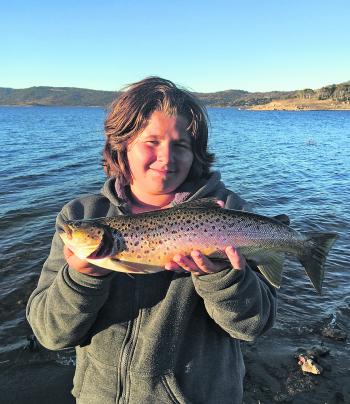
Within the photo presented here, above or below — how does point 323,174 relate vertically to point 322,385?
below

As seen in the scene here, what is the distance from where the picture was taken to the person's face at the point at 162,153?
322cm

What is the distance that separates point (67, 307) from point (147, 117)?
1585 mm

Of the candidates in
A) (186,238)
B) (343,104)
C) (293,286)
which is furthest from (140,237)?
(343,104)

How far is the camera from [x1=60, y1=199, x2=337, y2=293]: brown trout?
121 inches

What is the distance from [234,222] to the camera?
128 inches

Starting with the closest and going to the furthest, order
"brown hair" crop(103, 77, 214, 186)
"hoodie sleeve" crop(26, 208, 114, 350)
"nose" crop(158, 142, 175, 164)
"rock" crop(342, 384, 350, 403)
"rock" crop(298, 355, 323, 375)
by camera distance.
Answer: "hoodie sleeve" crop(26, 208, 114, 350) < "nose" crop(158, 142, 175, 164) < "brown hair" crop(103, 77, 214, 186) < "rock" crop(342, 384, 350, 403) < "rock" crop(298, 355, 323, 375)

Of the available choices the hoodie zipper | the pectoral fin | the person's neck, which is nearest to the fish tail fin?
the person's neck

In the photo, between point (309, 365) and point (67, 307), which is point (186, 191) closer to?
point (67, 307)

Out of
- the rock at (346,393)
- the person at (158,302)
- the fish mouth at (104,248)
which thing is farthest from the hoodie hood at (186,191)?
the rock at (346,393)

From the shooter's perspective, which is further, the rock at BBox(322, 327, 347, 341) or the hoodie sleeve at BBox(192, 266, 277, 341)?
the rock at BBox(322, 327, 347, 341)

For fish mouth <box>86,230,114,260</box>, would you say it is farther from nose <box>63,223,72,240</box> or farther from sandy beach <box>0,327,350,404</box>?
sandy beach <box>0,327,350,404</box>

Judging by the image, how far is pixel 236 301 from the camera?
2877mm

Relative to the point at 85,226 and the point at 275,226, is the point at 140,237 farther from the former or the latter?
the point at 275,226

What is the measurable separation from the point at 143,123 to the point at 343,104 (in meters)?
194
